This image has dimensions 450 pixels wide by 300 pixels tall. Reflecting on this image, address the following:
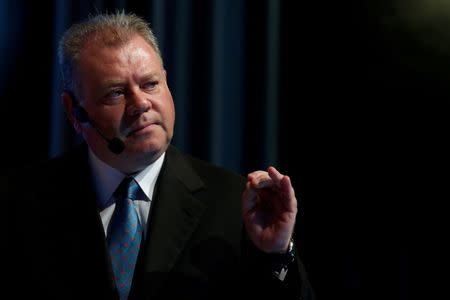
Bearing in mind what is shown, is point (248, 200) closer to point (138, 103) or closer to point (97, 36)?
point (138, 103)

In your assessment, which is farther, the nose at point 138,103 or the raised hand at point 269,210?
the nose at point 138,103

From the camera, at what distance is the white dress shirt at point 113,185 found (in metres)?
1.35

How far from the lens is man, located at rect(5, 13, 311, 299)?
49.5 inches

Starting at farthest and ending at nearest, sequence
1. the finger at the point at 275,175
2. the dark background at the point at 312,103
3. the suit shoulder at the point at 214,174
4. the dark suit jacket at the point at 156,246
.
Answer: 1. the dark background at the point at 312,103
2. the suit shoulder at the point at 214,174
3. the dark suit jacket at the point at 156,246
4. the finger at the point at 275,175

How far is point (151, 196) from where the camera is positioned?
1.38m

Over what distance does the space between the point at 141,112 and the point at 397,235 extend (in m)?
0.81

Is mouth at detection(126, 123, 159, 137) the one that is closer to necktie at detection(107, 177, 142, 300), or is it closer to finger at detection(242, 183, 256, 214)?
necktie at detection(107, 177, 142, 300)

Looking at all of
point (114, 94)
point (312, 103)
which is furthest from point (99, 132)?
point (312, 103)

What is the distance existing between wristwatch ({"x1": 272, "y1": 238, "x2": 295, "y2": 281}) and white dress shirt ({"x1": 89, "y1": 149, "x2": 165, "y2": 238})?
30 centimetres

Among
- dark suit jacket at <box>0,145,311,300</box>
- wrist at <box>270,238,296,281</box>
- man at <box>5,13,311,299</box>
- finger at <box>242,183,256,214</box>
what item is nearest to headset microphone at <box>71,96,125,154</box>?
man at <box>5,13,311,299</box>

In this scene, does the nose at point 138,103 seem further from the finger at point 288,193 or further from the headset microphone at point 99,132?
the finger at point 288,193

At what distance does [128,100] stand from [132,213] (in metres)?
0.25

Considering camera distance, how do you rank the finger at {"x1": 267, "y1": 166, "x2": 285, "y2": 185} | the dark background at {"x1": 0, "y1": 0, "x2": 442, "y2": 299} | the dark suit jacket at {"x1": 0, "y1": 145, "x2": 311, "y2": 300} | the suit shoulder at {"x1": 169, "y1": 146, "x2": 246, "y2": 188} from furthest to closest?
the dark background at {"x1": 0, "y1": 0, "x2": 442, "y2": 299}, the suit shoulder at {"x1": 169, "y1": 146, "x2": 246, "y2": 188}, the dark suit jacket at {"x1": 0, "y1": 145, "x2": 311, "y2": 300}, the finger at {"x1": 267, "y1": 166, "x2": 285, "y2": 185}

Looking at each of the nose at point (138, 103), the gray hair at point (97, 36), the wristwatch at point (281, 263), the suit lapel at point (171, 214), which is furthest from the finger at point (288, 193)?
the gray hair at point (97, 36)
